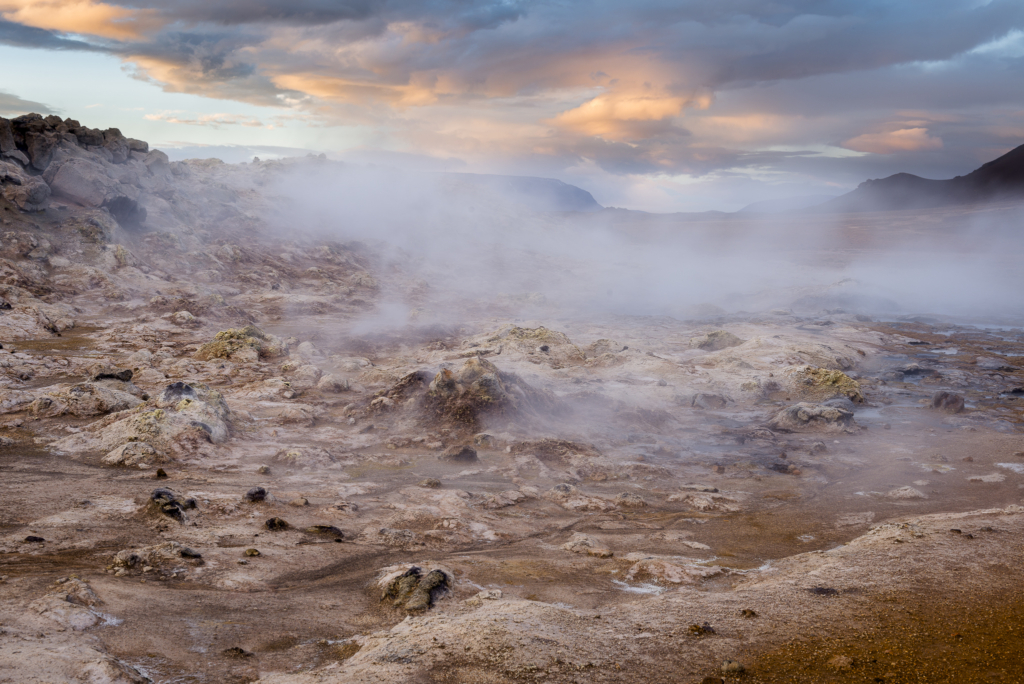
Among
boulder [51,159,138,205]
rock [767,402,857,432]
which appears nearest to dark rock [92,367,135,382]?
rock [767,402,857,432]

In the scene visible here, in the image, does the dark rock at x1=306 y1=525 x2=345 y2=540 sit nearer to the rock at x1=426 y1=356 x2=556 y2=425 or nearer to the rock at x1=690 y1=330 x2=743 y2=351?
the rock at x1=426 y1=356 x2=556 y2=425

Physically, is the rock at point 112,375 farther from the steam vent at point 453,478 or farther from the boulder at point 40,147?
the boulder at point 40,147

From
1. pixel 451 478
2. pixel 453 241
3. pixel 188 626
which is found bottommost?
pixel 451 478

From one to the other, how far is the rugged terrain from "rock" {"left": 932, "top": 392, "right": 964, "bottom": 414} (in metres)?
0.04

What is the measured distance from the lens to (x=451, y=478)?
745 cm

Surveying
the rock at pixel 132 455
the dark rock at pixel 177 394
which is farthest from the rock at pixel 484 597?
the dark rock at pixel 177 394

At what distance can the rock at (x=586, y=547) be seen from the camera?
5402mm

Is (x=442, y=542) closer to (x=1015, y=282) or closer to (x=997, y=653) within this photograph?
(x=997, y=653)

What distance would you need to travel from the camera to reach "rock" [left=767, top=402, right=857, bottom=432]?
975cm

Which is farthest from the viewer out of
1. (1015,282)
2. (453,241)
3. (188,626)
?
(453,241)

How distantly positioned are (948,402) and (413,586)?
415 inches

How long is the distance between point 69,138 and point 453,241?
1978 centimetres

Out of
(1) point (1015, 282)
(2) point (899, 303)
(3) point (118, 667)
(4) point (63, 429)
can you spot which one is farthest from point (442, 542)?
Answer: (1) point (1015, 282)

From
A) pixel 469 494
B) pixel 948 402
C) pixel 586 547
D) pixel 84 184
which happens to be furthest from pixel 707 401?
pixel 84 184
